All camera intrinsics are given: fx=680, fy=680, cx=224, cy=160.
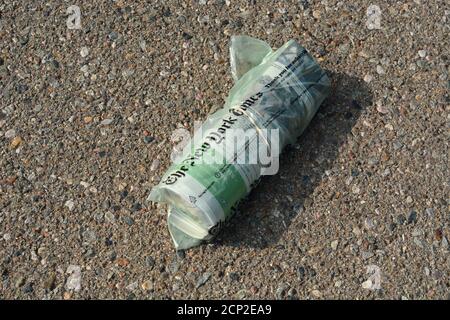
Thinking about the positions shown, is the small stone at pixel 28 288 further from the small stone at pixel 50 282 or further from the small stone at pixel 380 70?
the small stone at pixel 380 70

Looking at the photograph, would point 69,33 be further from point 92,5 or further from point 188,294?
point 188,294

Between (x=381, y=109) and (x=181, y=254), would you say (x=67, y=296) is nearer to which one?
(x=181, y=254)

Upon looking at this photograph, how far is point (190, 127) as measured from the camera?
8.63 ft

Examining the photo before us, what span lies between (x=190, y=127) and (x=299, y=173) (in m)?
0.46

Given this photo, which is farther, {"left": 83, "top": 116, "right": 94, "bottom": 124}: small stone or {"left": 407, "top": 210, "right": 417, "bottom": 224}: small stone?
{"left": 83, "top": 116, "right": 94, "bottom": 124}: small stone

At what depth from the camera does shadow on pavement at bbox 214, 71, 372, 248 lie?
2396 mm

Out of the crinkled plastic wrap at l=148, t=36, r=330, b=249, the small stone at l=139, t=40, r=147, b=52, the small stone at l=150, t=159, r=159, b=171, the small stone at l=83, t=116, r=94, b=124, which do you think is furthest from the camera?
the small stone at l=139, t=40, r=147, b=52

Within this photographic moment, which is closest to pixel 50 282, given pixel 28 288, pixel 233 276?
pixel 28 288

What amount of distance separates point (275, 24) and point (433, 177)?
3.01ft

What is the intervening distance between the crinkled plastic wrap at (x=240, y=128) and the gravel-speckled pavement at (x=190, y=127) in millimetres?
90

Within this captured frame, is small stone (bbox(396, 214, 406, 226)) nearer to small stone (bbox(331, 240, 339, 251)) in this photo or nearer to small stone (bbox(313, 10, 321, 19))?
small stone (bbox(331, 240, 339, 251))

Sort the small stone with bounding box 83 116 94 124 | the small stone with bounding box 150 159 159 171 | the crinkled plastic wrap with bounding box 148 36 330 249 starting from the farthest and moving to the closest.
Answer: the small stone with bounding box 83 116 94 124 → the small stone with bounding box 150 159 159 171 → the crinkled plastic wrap with bounding box 148 36 330 249

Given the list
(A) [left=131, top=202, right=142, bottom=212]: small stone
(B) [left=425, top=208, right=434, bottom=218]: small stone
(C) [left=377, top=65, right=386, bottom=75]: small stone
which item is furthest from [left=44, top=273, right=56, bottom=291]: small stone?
(C) [left=377, top=65, right=386, bottom=75]: small stone

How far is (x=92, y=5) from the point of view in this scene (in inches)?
116
